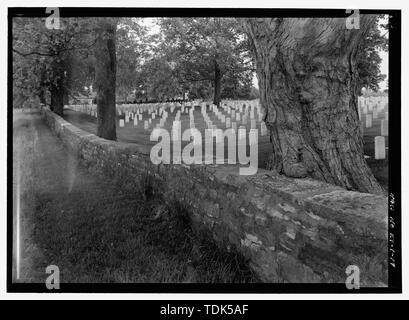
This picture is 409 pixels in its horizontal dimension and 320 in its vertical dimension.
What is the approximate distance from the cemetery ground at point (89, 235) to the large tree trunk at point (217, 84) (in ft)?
3.86

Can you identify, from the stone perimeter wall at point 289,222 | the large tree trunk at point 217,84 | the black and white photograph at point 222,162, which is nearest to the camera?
the stone perimeter wall at point 289,222

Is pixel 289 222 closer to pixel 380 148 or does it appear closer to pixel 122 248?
pixel 380 148

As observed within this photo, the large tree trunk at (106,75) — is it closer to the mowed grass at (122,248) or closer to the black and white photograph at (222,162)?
the black and white photograph at (222,162)

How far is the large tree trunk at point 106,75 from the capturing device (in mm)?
2780

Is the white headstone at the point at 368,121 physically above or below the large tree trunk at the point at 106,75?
below

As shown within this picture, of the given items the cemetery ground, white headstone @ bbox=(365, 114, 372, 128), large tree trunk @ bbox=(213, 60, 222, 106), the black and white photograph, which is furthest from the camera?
white headstone @ bbox=(365, 114, 372, 128)

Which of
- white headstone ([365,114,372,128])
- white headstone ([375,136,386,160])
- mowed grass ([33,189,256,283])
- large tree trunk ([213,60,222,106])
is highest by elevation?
large tree trunk ([213,60,222,106])

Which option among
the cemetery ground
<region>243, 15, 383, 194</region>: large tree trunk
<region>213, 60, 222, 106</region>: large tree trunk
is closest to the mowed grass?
the cemetery ground

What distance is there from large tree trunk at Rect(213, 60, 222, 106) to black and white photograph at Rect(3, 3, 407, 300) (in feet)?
0.04

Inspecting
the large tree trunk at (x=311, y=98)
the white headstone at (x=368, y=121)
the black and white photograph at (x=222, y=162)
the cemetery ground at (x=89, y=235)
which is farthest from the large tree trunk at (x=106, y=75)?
the white headstone at (x=368, y=121)

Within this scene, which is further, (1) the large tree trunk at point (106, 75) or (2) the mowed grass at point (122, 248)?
(1) the large tree trunk at point (106, 75)

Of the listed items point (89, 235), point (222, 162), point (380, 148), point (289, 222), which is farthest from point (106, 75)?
point (380, 148)

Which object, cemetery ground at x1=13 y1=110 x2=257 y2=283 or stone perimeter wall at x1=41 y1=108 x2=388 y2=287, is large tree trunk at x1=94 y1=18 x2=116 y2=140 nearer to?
cemetery ground at x1=13 y1=110 x2=257 y2=283

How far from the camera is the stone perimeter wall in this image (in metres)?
1.96
